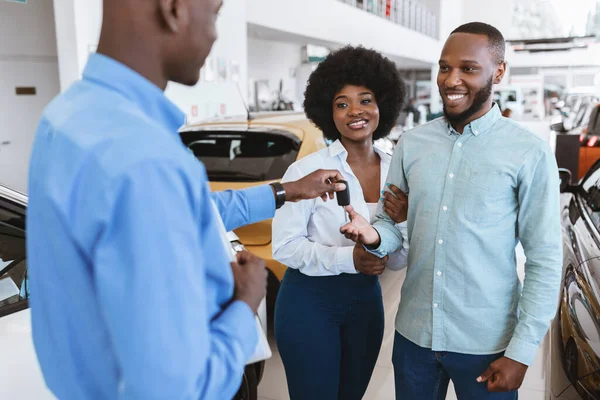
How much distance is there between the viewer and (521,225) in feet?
5.08

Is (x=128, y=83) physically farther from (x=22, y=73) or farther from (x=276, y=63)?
(x=276, y=63)

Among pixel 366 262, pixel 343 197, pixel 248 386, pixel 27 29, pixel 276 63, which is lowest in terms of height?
pixel 248 386

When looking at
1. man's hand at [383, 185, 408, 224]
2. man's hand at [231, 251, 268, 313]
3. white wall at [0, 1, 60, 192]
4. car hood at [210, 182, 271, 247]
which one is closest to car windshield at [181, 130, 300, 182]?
car hood at [210, 182, 271, 247]

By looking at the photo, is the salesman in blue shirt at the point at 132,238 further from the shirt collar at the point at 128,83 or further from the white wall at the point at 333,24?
the white wall at the point at 333,24

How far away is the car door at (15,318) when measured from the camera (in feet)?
5.62

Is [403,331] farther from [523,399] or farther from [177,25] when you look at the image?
[523,399]

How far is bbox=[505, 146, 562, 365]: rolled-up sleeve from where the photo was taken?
1.49m

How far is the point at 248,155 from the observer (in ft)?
11.9

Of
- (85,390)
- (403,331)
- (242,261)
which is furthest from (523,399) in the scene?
(85,390)

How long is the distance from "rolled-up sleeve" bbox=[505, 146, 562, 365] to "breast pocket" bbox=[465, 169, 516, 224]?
4 centimetres

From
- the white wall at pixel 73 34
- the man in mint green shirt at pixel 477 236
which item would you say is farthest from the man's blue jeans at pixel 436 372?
the white wall at pixel 73 34

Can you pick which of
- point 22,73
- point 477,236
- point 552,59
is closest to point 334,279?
point 477,236

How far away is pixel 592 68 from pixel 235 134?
38.0m

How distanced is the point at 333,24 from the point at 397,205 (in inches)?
449
